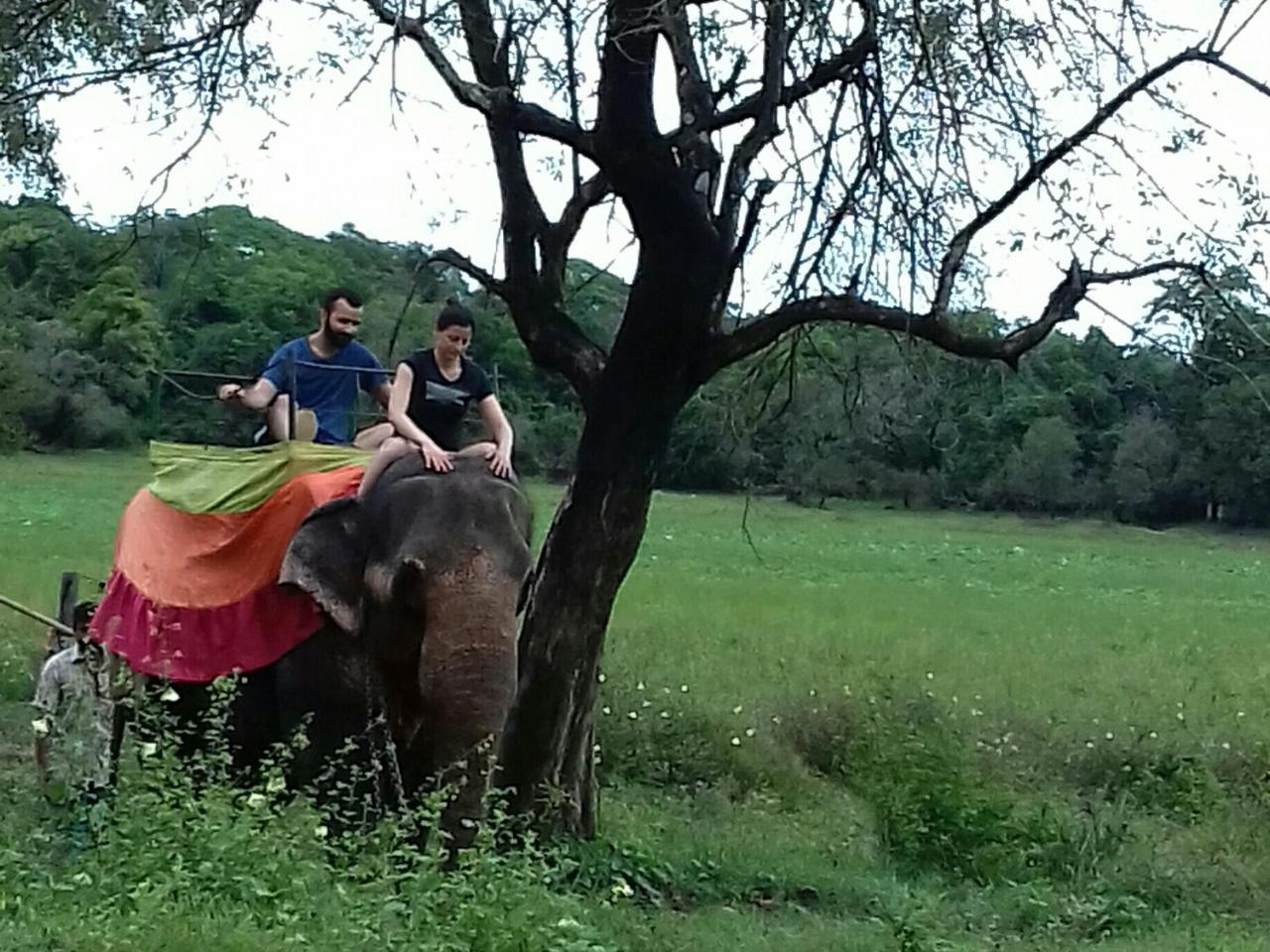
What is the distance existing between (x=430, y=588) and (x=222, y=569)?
154 cm

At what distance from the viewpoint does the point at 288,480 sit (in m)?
9.80

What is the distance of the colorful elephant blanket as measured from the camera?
31.3ft

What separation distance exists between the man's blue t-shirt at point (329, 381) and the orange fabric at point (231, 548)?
403 millimetres

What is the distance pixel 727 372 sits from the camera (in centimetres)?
1245

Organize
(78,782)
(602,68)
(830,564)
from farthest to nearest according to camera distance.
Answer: (830,564), (602,68), (78,782)

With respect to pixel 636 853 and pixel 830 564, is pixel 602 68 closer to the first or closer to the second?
pixel 636 853

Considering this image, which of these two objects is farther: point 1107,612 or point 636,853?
point 1107,612

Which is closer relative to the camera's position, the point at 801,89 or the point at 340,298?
the point at 340,298

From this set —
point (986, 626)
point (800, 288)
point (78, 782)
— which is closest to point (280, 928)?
point (78, 782)

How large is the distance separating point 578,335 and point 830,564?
1264 inches

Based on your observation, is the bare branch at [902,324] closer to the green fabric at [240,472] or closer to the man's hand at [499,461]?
the man's hand at [499,461]

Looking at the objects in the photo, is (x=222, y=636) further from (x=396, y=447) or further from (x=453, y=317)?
(x=453, y=317)

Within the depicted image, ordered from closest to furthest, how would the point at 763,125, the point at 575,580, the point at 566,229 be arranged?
the point at 763,125, the point at 575,580, the point at 566,229

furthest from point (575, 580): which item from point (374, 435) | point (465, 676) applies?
point (465, 676)
